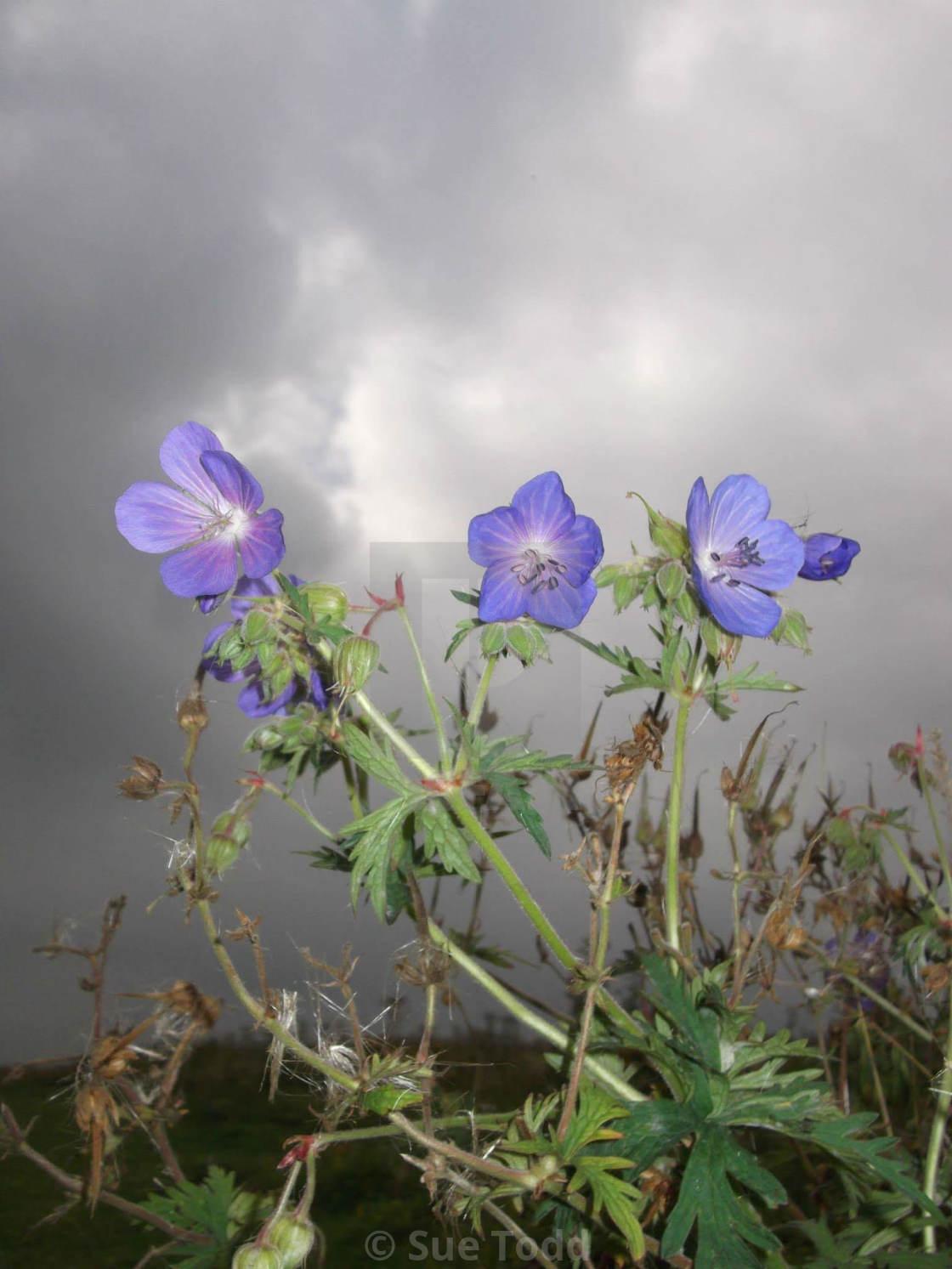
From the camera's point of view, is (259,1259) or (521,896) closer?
(259,1259)

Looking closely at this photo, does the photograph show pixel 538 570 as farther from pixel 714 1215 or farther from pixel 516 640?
pixel 714 1215

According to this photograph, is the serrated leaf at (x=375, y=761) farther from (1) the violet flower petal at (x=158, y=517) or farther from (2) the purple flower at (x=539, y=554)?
(1) the violet flower petal at (x=158, y=517)

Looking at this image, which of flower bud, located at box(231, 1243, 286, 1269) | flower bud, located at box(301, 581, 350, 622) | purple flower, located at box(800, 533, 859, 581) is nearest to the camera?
flower bud, located at box(231, 1243, 286, 1269)

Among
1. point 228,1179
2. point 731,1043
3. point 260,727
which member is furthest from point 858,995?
point 260,727

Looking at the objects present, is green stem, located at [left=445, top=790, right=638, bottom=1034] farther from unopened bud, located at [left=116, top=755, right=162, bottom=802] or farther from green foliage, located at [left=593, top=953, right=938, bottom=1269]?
unopened bud, located at [left=116, top=755, right=162, bottom=802]

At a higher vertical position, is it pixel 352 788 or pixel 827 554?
pixel 827 554

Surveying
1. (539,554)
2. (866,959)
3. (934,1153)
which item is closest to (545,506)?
(539,554)

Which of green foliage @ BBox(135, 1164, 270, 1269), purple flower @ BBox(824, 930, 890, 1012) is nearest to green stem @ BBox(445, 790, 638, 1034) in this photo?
green foliage @ BBox(135, 1164, 270, 1269)
